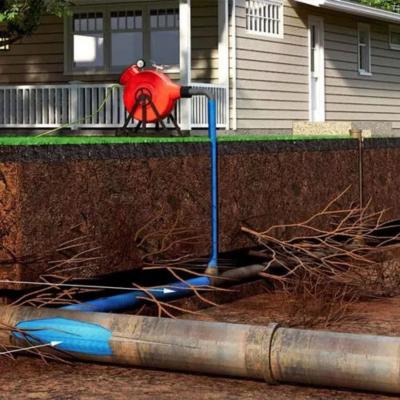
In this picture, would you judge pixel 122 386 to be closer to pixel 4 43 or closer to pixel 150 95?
pixel 150 95

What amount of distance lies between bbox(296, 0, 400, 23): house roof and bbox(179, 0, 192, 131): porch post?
4346mm

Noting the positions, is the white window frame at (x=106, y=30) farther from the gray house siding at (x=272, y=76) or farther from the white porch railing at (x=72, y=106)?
the gray house siding at (x=272, y=76)

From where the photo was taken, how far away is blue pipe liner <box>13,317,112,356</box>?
6.80 metres

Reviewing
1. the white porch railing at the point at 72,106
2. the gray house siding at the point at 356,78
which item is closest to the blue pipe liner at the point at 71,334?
the white porch railing at the point at 72,106

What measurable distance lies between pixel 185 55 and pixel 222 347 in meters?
13.9

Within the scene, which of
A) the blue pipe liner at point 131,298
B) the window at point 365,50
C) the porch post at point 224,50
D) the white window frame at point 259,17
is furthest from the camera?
the window at point 365,50

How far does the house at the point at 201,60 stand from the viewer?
21.2 m

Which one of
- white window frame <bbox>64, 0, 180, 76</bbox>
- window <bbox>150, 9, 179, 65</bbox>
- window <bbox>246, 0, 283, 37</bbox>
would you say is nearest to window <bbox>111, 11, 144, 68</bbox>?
white window frame <bbox>64, 0, 180, 76</bbox>

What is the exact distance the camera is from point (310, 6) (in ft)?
80.5

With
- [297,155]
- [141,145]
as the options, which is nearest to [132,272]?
[141,145]

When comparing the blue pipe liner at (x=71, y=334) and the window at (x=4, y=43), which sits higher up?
the window at (x=4, y=43)

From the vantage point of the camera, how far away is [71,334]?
22.5 feet

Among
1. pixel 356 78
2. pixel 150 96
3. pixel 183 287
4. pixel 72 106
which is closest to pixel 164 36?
pixel 72 106

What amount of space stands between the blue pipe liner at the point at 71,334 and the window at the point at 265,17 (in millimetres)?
15813
